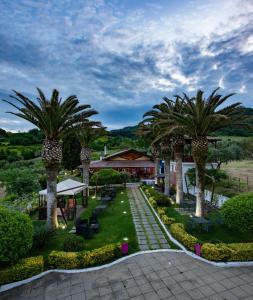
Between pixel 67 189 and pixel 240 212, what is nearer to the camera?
pixel 240 212

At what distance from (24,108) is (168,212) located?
13395 mm

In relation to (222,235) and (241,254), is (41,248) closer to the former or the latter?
(241,254)

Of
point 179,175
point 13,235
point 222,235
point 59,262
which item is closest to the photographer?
point 13,235

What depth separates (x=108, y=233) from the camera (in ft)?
41.7

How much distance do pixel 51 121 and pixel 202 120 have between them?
1013 cm

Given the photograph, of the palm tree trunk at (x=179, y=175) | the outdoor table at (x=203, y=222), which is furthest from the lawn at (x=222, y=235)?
the palm tree trunk at (x=179, y=175)

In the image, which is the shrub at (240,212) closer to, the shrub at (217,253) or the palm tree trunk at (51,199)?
the shrub at (217,253)

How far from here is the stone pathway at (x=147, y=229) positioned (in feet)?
35.9

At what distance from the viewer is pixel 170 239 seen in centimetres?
1156

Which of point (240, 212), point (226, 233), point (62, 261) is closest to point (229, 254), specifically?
point (240, 212)

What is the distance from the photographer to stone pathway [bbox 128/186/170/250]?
10948mm

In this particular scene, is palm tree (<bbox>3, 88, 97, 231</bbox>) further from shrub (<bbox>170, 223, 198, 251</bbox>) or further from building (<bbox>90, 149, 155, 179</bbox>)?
building (<bbox>90, 149, 155, 179</bbox>)

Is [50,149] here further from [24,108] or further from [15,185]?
[15,185]

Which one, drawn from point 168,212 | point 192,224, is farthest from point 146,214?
point 192,224
